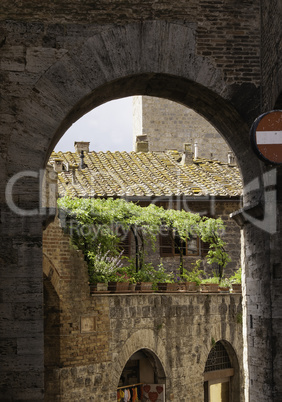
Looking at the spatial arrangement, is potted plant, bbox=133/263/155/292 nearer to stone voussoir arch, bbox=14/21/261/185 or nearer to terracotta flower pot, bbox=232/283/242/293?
terracotta flower pot, bbox=232/283/242/293

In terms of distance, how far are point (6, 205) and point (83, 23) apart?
2.26m

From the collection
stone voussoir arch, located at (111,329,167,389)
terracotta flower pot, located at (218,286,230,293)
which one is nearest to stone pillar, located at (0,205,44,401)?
stone voussoir arch, located at (111,329,167,389)

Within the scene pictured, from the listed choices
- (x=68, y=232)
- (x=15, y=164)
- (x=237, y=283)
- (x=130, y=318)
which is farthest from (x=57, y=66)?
(x=237, y=283)

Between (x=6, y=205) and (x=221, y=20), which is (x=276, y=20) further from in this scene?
(x=6, y=205)


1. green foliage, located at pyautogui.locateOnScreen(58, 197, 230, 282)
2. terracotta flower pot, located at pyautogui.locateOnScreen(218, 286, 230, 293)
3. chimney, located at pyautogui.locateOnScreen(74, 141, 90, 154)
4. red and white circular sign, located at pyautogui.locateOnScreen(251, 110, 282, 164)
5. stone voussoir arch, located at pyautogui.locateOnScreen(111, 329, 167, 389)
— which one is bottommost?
stone voussoir arch, located at pyautogui.locateOnScreen(111, 329, 167, 389)

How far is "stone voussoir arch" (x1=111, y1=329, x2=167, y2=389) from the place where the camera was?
15.2 m

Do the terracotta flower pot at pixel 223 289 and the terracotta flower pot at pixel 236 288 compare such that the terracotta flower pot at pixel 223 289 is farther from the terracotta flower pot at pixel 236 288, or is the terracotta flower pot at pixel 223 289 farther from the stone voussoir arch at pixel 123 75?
the stone voussoir arch at pixel 123 75

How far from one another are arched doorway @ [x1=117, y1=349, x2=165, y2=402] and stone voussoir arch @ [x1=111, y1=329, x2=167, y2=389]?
12cm

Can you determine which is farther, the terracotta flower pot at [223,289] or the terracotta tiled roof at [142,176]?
the terracotta tiled roof at [142,176]

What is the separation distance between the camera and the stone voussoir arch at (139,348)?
15188mm

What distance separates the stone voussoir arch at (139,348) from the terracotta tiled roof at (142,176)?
5633 millimetres

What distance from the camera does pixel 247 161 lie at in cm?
962

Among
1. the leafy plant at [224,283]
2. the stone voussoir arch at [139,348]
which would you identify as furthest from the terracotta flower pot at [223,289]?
the stone voussoir arch at [139,348]

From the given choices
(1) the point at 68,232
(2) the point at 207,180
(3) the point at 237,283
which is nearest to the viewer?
(1) the point at 68,232
